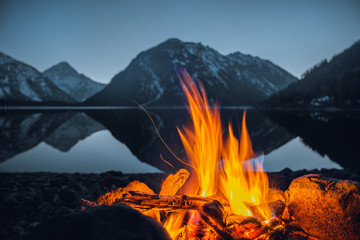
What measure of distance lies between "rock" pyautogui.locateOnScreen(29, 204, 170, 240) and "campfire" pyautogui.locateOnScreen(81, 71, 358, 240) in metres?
1.01

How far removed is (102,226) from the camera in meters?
2.84

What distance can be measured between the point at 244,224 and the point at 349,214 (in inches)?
73.9

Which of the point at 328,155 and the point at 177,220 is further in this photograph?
the point at 328,155

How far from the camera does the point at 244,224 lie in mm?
3992

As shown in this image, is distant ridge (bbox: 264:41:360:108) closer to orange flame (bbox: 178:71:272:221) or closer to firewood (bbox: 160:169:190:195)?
orange flame (bbox: 178:71:272:221)

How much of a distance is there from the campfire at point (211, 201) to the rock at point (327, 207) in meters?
0.26

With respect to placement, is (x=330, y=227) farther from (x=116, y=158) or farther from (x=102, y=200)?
(x=116, y=158)

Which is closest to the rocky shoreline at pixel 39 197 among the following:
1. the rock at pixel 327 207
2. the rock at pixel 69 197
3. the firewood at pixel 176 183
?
the rock at pixel 69 197

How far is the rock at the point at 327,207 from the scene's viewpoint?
12.4 feet

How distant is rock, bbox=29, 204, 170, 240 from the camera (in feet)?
9.07

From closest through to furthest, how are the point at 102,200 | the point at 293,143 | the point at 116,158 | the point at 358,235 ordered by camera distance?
the point at 358,235 → the point at 102,200 → the point at 116,158 → the point at 293,143

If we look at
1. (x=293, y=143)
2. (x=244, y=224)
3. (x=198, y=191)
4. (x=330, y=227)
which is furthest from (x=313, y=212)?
(x=293, y=143)

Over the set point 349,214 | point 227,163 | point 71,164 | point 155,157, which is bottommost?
point 71,164

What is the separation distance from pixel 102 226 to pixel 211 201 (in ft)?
7.32
